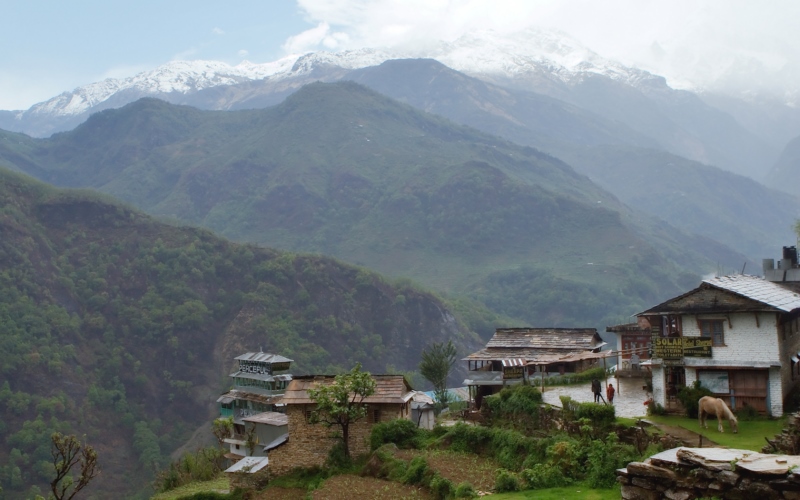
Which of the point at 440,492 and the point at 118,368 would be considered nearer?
the point at 440,492

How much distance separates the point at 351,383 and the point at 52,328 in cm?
9573

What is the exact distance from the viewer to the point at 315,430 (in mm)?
31406

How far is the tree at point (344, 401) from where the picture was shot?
2981cm

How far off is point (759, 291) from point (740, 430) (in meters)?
6.42

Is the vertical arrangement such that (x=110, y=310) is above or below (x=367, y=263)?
below

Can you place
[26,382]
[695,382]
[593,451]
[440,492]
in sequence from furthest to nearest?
[26,382]
[695,382]
[440,492]
[593,451]

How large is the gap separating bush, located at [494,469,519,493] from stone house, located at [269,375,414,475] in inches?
394

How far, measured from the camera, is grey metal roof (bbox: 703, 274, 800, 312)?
2506 cm

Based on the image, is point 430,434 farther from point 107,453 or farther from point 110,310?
point 110,310

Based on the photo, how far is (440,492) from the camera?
74.5 ft

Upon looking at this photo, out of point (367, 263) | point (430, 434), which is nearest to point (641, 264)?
point (367, 263)

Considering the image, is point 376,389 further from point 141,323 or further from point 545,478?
point 141,323

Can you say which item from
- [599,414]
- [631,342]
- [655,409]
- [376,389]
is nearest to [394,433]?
[376,389]

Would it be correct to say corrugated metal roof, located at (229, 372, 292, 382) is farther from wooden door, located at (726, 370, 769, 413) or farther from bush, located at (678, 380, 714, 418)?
wooden door, located at (726, 370, 769, 413)
